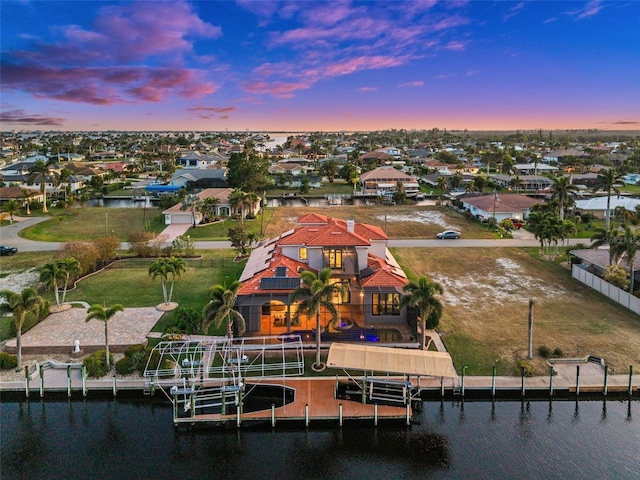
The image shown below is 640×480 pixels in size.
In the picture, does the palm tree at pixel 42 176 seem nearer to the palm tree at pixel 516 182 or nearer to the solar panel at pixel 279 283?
the solar panel at pixel 279 283

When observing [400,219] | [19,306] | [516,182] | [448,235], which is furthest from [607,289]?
[516,182]

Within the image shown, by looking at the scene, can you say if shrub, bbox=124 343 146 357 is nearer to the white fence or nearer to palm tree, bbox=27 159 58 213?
the white fence

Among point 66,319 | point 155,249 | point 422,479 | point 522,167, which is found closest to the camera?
point 422,479

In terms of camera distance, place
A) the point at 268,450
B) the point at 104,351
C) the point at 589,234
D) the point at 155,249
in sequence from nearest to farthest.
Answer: the point at 268,450, the point at 104,351, the point at 155,249, the point at 589,234

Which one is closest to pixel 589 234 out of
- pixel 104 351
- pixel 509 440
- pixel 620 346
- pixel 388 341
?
pixel 620 346

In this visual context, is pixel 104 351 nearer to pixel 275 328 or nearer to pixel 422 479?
pixel 275 328

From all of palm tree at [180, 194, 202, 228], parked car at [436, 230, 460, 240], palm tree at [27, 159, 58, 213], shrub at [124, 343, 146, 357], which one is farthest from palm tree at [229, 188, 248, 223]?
shrub at [124, 343, 146, 357]

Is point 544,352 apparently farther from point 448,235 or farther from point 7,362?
point 448,235
